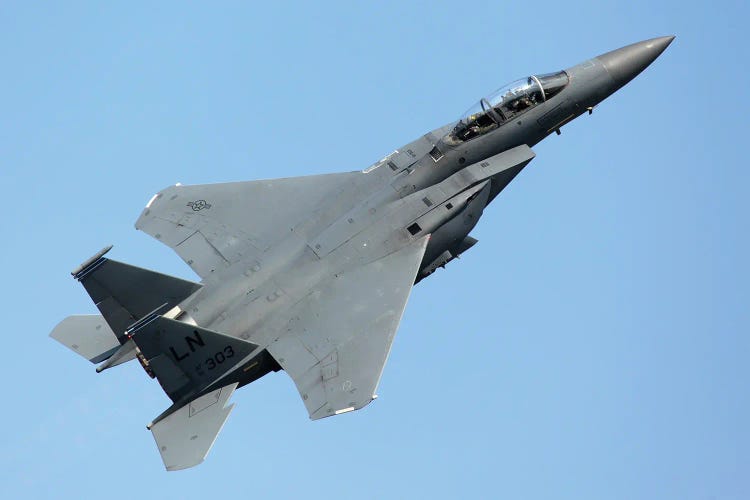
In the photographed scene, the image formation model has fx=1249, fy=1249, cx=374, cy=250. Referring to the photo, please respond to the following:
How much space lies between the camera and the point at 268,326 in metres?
24.9

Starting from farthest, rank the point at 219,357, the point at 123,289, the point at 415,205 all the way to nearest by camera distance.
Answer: the point at 415,205 → the point at 219,357 → the point at 123,289

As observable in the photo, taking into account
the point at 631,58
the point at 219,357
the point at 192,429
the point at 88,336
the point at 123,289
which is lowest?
the point at 192,429

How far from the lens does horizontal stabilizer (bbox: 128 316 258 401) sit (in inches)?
931

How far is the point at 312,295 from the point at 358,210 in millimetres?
2284

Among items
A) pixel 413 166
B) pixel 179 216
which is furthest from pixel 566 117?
pixel 179 216

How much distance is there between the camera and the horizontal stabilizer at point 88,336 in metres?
25.2

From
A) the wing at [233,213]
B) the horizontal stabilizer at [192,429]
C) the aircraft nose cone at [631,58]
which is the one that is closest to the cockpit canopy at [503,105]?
the aircraft nose cone at [631,58]

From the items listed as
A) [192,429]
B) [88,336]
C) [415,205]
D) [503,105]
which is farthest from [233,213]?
[503,105]

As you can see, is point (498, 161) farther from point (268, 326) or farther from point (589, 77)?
point (268, 326)

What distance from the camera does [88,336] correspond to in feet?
83.6

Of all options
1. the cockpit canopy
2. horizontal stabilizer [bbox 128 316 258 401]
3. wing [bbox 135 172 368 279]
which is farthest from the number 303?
the cockpit canopy

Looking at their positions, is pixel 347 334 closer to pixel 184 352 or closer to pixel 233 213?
pixel 184 352

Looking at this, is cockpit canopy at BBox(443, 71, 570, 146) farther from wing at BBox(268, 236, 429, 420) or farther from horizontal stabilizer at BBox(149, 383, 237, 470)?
horizontal stabilizer at BBox(149, 383, 237, 470)

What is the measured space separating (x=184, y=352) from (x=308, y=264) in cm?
333
